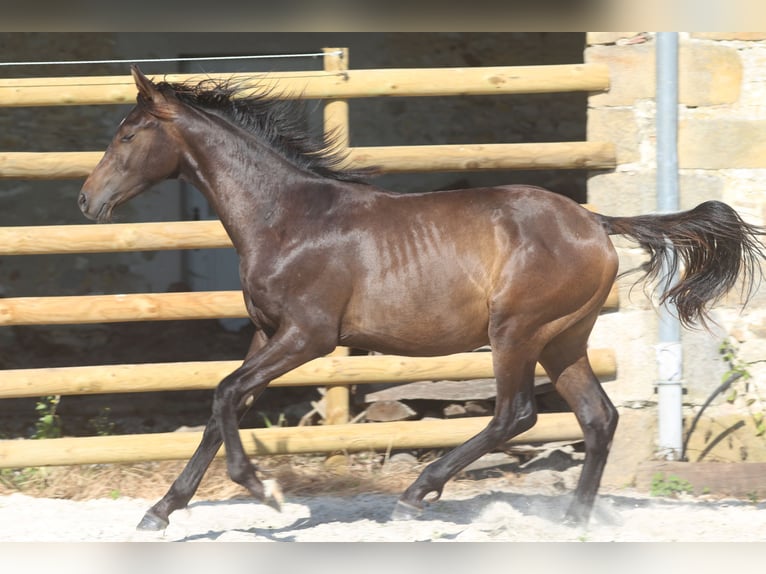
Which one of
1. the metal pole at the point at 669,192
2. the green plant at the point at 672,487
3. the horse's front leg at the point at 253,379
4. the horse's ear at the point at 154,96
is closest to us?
the horse's front leg at the point at 253,379

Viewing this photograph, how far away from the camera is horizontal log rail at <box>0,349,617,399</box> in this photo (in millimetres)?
5402

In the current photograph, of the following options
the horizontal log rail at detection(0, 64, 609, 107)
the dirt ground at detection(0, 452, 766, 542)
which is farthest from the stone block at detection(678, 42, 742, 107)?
the dirt ground at detection(0, 452, 766, 542)

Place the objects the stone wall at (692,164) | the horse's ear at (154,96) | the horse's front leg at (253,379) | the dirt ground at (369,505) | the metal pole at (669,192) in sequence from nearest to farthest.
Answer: the horse's front leg at (253,379) → the horse's ear at (154,96) → the dirt ground at (369,505) → the metal pole at (669,192) → the stone wall at (692,164)

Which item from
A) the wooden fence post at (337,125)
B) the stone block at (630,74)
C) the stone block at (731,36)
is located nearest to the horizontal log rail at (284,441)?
the wooden fence post at (337,125)

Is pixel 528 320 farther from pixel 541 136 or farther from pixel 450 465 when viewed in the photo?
pixel 541 136

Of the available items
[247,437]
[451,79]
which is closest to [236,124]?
[451,79]

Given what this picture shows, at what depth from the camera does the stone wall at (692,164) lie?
18.2 feet

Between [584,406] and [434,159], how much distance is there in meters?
1.63

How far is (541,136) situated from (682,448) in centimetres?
362

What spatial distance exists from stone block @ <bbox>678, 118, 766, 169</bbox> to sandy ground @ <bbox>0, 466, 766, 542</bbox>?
6.06 feet

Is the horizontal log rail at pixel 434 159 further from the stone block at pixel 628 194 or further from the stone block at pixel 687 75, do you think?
the stone block at pixel 687 75

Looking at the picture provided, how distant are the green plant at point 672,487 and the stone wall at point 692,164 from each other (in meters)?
0.23

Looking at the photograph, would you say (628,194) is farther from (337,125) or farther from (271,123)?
(271,123)

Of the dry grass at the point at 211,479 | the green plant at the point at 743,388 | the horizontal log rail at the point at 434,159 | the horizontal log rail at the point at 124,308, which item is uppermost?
the horizontal log rail at the point at 434,159
